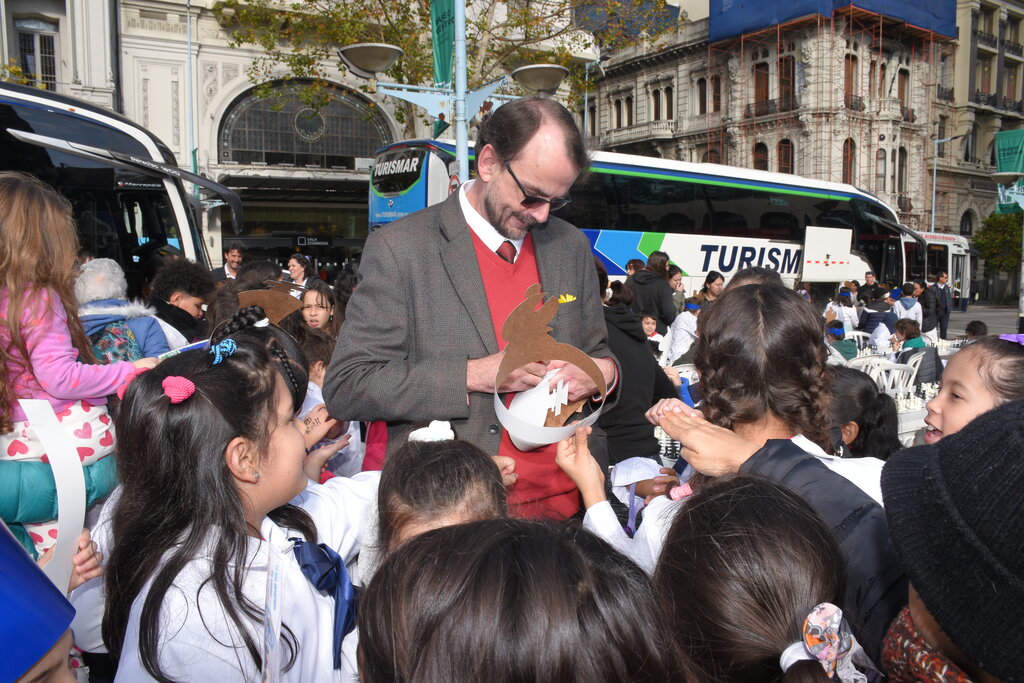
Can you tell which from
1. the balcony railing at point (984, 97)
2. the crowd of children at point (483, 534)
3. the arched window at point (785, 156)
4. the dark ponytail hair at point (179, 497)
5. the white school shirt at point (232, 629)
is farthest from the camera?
the balcony railing at point (984, 97)

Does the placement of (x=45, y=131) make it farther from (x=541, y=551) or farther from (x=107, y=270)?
(x=541, y=551)

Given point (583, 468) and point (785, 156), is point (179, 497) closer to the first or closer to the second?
point (583, 468)

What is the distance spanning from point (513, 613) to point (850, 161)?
40210mm

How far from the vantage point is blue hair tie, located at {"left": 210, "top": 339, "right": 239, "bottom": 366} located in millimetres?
1740

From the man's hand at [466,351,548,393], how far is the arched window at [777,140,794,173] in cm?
3822

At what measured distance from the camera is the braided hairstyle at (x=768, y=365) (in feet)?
6.27

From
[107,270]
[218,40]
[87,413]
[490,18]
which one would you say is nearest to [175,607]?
[87,413]

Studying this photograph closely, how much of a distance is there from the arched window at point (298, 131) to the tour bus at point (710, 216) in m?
9.16

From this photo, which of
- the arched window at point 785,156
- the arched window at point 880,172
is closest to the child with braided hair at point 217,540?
the arched window at point 785,156

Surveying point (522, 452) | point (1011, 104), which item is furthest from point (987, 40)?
point (522, 452)

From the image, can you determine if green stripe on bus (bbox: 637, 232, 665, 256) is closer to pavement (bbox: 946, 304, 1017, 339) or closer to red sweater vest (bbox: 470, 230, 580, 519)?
pavement (bbox: 946, 304, 1017, 339)

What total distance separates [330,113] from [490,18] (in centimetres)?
1301

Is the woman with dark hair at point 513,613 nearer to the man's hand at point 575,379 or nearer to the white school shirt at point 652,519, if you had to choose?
the white school shirt at point 652,519

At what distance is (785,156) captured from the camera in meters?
37.0
